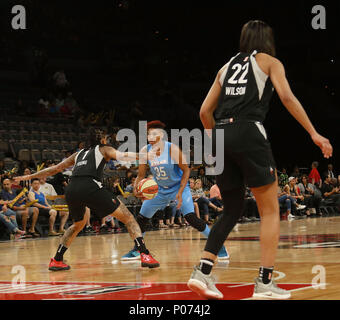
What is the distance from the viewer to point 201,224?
7777 mm

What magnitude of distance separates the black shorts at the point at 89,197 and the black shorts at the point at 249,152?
2846 mm

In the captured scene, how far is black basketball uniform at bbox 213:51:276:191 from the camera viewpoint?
4164 millimetres

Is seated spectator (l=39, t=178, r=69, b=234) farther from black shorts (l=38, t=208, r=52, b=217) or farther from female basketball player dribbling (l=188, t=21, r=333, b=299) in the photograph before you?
female basketball player dribbling (l=188, t=21, r=333, b=299)

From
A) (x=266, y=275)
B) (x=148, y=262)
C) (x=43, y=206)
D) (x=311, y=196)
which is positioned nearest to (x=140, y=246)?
(x=148, y=262)

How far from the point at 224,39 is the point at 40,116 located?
10.7 m

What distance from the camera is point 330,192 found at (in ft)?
65.7

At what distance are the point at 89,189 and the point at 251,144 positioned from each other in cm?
308

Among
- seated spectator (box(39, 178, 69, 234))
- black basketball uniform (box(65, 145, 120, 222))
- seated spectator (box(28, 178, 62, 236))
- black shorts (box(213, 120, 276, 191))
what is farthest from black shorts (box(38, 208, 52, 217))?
black shorts (box(213, 120, 276, 191))

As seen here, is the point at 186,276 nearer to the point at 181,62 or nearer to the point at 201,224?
the point at 201,224

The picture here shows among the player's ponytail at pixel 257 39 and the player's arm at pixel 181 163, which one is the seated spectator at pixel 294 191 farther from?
the player's ponytail at pixel 257 39

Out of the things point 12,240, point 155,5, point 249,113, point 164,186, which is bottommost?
point 12,240

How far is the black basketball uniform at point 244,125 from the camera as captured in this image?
4.16 m

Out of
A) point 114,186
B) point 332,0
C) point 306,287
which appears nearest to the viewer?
point 306,287

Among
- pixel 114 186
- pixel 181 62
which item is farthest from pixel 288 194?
pixel 181 62
